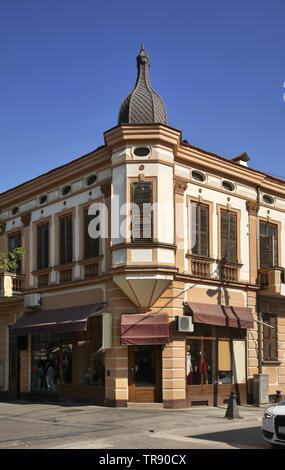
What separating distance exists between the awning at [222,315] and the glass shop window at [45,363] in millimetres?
6287

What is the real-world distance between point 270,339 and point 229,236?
15.2 ft

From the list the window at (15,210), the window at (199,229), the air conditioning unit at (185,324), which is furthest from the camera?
the window at (15,210)

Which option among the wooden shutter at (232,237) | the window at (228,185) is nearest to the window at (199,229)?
the wooden shutter at (232,237)

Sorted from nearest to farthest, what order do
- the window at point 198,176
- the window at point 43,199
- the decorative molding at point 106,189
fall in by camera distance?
the decorative molding at point 106,189, the window at point 198,176, the window at point 43,199

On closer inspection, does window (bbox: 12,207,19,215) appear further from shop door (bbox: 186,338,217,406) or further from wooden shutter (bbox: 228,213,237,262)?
shop door (bbox: 186,338,217,406)

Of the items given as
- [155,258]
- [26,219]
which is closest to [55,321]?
[155,258]

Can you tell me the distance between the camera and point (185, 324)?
19531 mm

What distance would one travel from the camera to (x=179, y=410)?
741 inches

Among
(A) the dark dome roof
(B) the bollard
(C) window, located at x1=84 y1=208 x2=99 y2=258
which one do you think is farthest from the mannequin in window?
(A) the dark dome roof

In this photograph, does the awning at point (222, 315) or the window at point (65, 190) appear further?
the window at point (65, 190)

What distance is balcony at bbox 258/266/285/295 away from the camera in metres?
22.7

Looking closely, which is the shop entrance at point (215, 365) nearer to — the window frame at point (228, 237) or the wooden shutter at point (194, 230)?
the window frame at point (228, 237)

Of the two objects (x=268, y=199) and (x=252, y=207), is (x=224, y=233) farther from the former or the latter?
(x=268, y=199)

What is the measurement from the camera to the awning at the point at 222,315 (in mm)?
20047
